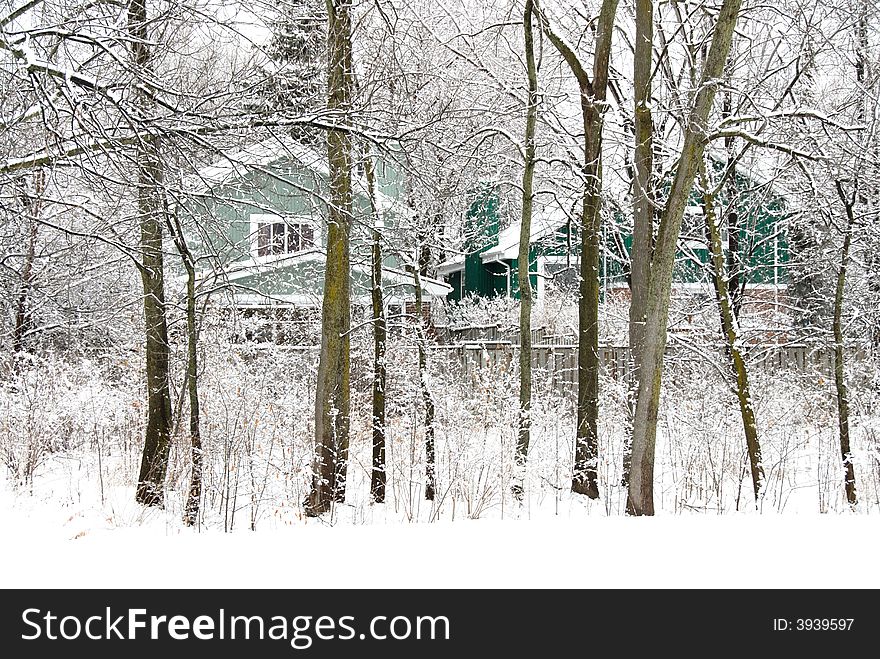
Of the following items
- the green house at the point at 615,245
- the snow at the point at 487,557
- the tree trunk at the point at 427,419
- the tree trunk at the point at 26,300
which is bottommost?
the snow at the point at 487,557

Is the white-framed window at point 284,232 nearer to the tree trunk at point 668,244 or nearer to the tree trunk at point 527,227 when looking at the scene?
the tree trunk at point 527,227

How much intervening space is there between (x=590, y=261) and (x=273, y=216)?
10.6 ft

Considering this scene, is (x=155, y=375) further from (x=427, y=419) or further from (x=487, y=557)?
(x=487, y=557)

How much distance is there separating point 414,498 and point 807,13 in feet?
21.8

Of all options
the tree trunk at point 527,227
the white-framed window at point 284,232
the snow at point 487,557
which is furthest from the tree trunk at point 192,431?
the tree trunk at point 527,227

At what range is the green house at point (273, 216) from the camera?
6.77 metres

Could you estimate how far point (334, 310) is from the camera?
8.07 metres

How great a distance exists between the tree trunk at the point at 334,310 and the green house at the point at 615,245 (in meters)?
2.81

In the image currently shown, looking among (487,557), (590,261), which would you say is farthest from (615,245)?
(487,557)

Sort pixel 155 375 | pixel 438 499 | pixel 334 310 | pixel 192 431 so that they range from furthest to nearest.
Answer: pixel 155 375
pixel 192 431
pixel 438 499
pixel 334 310

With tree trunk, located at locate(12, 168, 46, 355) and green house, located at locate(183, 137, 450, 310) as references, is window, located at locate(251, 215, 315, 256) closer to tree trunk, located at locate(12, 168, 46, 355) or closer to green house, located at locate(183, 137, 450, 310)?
green house, located at locate(183, 137, 450, 310)

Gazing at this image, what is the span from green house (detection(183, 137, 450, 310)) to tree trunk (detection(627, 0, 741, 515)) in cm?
244

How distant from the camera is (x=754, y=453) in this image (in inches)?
350
